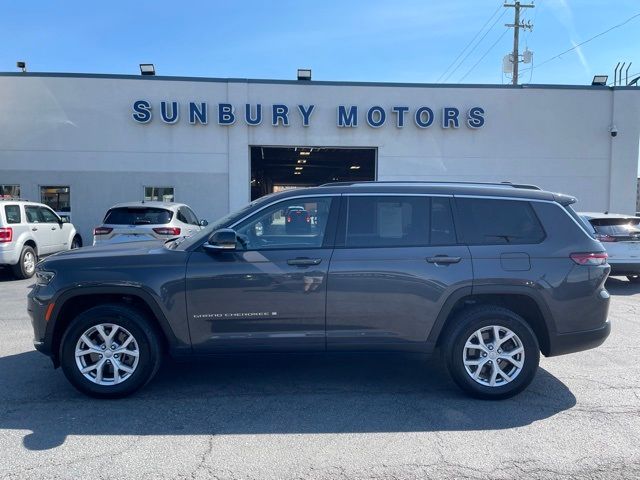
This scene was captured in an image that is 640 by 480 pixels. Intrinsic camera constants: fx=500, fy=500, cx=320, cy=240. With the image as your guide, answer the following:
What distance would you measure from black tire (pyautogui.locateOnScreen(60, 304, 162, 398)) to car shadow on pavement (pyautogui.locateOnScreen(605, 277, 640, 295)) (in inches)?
361

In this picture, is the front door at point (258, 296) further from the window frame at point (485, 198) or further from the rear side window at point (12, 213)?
the rear side window at point (12, 213)

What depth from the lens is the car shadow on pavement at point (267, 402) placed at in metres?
3.87

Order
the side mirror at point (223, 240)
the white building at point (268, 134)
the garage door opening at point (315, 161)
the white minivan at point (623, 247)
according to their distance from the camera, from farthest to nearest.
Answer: the garage door opening at point (315, 161) < the white building at point (268, 134) < the white minivan at point (623, 247) < the side mirror at point (223, 240)

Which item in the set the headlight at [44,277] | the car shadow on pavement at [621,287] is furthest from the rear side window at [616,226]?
the headlight at [44,277]

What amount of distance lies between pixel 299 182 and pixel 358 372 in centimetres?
3675

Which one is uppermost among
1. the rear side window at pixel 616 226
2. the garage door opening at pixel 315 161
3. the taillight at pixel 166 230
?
the garage door opening at pixel 315 161

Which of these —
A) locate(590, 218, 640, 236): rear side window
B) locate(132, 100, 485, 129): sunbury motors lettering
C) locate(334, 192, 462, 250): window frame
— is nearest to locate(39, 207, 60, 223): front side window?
locate(132, 100, 485, 129): sunbury motors lettering

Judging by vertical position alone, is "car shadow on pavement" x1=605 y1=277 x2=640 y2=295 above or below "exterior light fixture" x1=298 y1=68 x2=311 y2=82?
below

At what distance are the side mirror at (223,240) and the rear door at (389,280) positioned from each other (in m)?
0.87

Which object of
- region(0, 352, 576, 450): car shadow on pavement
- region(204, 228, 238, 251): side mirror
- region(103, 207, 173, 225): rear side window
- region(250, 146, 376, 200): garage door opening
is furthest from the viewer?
region(250, 146, 376, 200): garage door opening

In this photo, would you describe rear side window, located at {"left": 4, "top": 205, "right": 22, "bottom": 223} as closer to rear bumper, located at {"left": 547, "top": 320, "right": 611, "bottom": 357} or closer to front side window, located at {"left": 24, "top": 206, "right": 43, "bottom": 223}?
front side window, located at {"left": 24, "top": 206, "right": 43, "bottom": 223}

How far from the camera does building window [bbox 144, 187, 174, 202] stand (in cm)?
1628

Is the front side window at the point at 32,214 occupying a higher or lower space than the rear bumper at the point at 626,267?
higher

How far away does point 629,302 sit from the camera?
8.89 metres
